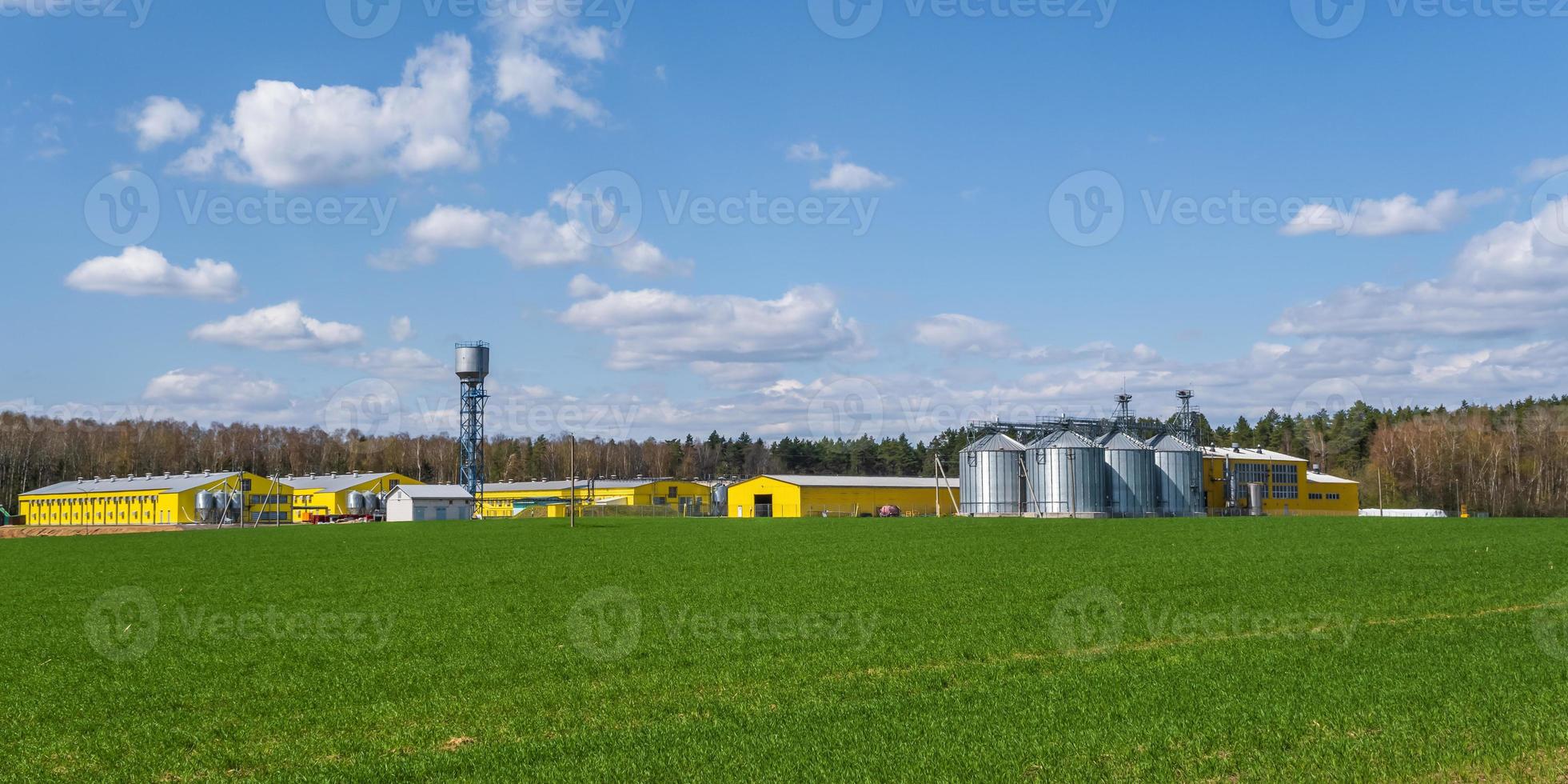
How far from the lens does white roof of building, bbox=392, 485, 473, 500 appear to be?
103738 mm

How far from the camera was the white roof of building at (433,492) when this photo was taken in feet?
340

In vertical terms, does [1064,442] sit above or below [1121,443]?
above

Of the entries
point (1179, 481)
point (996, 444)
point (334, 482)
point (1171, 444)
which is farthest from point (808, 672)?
point (334, 482)

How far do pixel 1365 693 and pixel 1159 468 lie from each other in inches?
2890

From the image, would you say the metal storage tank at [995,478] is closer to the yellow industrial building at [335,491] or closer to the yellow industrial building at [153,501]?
the yellow industrial building at [335,491]

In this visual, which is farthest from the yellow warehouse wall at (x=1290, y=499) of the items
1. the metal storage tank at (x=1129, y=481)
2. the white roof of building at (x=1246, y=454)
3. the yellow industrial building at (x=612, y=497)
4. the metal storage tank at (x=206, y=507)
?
the metal storage tank at (x=206, y=507)

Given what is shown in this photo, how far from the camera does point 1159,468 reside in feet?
276

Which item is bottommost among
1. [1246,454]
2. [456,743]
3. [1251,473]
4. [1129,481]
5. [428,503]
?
[456,743]

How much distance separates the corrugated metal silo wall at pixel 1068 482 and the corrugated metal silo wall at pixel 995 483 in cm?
119

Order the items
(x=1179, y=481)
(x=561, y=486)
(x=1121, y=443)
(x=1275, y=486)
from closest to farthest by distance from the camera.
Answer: (x=1121, y=443), (x=1179, y=481), (x=1275, y=486), (x=561, y=486)

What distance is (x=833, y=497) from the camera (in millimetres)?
93250

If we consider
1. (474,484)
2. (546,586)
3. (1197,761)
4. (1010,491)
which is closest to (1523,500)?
(1010,491)

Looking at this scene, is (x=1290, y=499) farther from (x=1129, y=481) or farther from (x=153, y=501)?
(x=153, y=501)

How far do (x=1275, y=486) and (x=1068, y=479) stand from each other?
2287 cm
